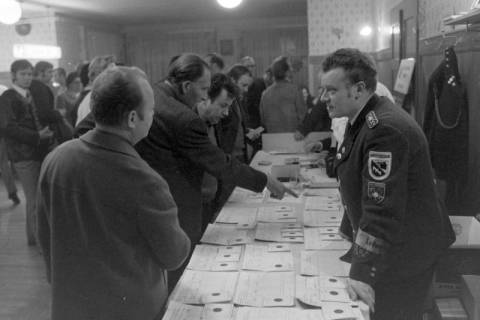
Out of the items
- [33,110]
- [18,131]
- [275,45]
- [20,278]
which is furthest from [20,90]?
[275,45]

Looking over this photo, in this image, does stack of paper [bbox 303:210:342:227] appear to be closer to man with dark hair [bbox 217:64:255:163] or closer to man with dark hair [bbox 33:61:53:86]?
man with dark hair [bbox 217:64:255:163]

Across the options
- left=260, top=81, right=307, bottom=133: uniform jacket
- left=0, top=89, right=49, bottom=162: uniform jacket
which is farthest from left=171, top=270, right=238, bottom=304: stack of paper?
left=260, top=81, right=307, bottom=133: uniform jacket

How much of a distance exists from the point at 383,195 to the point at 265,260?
21.0 inches

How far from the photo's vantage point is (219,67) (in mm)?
4234

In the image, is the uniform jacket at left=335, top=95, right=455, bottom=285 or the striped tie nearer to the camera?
the uniform jacket at left=335, top=95, right=455, bottom=285

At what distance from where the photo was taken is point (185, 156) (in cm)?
Answer: 216

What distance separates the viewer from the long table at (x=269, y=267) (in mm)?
1450

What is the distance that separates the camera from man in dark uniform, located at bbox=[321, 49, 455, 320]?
1483 mm

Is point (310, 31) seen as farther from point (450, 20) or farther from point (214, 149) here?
point (214, 149)

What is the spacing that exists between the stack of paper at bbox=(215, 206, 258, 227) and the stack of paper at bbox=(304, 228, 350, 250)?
0.28 meters

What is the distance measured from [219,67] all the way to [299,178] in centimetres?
158

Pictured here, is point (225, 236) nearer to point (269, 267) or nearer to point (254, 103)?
point (269, 267)

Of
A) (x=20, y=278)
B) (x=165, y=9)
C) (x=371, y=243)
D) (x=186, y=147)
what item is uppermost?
(x=165, y=9)

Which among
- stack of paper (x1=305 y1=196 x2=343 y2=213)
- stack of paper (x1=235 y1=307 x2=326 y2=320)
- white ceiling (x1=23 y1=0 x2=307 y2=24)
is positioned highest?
white ceiling (x1=23 y1=0 x2=307 y2=24)
